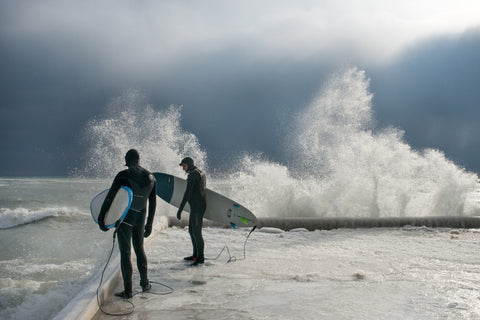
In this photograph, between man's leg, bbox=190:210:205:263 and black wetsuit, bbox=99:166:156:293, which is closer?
black wetsuit, bbox=99:166:156:293

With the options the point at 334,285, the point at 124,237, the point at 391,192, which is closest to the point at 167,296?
the point at 124,237

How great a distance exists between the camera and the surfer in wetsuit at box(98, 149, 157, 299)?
4.06 metres

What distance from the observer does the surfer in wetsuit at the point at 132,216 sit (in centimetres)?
406

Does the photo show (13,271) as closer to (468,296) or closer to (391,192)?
(468,296)

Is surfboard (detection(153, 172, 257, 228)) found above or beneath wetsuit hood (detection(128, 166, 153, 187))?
beneath

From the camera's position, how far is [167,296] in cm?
415

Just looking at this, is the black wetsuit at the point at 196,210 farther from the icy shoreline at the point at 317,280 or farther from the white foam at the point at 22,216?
the white foam at the point at 22,216

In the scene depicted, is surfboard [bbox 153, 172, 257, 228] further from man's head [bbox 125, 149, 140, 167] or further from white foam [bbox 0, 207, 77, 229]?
white foam [bbox 0, 207, 77, 229]

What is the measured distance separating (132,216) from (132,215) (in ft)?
0.04

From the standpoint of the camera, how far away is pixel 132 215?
164 inches

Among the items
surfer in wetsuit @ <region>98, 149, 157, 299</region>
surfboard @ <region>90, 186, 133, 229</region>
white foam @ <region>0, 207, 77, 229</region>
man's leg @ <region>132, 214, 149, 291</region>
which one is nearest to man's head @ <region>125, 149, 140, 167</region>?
surfer in wetsuit @ <region>98, 149, 157, 299</region>

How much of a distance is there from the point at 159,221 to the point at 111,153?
9150 millimetres

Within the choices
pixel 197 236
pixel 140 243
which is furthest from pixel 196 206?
pixel 140 243

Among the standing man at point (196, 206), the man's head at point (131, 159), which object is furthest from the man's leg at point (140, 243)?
the standing man at point (196, 206)
